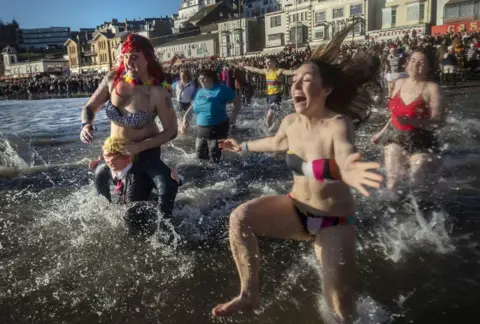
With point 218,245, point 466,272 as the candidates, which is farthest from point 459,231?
point 218,245

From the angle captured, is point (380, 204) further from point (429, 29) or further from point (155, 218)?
point (429, 29)

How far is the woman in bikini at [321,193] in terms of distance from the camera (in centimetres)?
254

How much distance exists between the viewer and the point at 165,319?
3.08 meters

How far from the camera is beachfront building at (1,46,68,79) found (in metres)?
108

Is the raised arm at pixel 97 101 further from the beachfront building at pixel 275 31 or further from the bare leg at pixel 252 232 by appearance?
the beachfront building at pixel 275 31

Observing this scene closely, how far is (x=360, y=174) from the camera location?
89.2 inches

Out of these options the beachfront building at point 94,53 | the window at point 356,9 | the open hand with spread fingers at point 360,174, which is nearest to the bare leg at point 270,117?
the open hand with spread fingers at point 360,174

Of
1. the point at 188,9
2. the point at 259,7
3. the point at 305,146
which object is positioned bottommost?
the point at 305,146

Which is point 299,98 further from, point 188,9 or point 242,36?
point 188,9

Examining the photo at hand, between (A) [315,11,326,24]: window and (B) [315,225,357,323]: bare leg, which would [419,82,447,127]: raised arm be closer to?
(B) [315,225,357,323]: bare leg

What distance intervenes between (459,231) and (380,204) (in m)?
1.09

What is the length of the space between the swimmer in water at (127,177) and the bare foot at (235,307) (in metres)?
1.65

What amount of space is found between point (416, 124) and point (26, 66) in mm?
126855

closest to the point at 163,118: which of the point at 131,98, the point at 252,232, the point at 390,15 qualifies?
the point at 131,98
